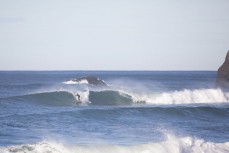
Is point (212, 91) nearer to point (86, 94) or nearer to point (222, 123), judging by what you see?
point (86, 94)

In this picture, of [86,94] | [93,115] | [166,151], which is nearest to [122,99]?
[86,94]

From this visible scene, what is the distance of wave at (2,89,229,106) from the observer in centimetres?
3367

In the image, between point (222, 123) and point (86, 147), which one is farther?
point (222, 123)

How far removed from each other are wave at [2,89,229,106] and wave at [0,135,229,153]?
17.6m

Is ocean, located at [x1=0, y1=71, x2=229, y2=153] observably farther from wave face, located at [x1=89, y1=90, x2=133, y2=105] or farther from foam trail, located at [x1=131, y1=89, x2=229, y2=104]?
foam trail, located at [x1=131, y1=89, x2=229, y2=104]

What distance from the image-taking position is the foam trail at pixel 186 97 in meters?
37.7

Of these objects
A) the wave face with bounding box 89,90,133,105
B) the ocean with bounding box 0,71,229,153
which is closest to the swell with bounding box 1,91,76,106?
the ocean with bounding box 0,71,229,153

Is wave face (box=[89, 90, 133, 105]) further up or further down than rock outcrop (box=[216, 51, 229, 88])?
further down

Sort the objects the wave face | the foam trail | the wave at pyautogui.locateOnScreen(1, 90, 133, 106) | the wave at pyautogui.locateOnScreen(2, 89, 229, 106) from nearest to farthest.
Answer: the wave at pyautogui.locateOnScreen(1, 90, 133, 106), the wave at pyautogui.locateOnScreen(2, 89, 229, 106), the wave face, the foam trail

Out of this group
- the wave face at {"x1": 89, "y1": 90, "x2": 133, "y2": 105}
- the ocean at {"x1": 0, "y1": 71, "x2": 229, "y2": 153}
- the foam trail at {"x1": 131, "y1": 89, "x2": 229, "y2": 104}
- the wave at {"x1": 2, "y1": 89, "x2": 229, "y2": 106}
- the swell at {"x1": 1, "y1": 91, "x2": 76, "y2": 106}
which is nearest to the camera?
the ocean at {"x1": 0, "y1": 71, "x2": 229, "y2": 153}

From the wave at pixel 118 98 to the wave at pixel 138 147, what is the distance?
57.8 feet

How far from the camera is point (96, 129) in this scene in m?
19.3

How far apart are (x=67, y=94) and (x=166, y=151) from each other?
21.4 meters

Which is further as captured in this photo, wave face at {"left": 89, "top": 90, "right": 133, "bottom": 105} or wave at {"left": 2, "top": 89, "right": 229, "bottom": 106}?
wave face at {"left": 89, "top": 90, "right": 133, "bottom": 105}
